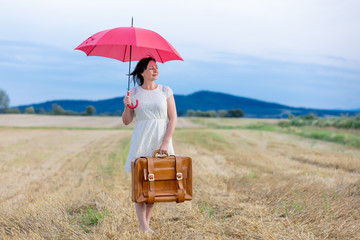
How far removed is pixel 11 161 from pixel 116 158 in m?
2.79

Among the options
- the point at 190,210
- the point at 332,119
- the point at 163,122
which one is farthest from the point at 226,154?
the point at 332,119

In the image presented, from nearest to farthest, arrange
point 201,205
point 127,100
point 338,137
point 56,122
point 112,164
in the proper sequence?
point 127,100 < point 201,205 < point 112,164 < point 338,137 < point 56,122

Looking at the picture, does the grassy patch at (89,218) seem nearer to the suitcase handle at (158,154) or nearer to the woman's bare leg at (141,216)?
the woman's bare leg at (141,216)

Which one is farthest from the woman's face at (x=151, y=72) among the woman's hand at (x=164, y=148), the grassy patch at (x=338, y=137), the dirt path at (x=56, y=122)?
the dirt path at (x=56, y=122)

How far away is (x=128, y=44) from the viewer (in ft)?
13.1

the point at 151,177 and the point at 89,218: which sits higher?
the point at 151,177

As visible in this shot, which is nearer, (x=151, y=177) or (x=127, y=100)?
(x=151, y=177)

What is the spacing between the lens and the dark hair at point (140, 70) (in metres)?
4.11

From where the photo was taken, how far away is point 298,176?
7.31 m

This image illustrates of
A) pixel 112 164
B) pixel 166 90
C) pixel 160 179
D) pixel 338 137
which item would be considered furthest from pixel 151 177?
pixel 338 137

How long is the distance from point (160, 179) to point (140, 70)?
1.23 meters

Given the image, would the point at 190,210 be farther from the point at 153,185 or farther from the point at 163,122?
the point at 163,122

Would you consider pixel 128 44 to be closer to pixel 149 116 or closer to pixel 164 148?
pixel 149 116

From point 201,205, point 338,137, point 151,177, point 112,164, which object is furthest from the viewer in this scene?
point 338,137
